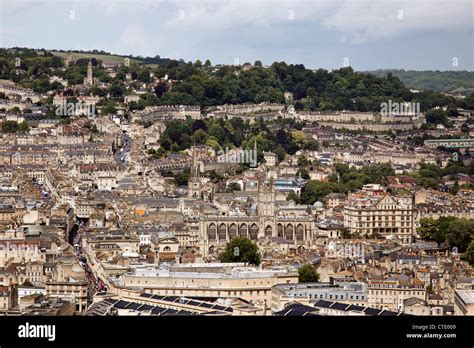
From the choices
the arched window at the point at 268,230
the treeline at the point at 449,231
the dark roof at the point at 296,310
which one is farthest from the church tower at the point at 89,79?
the dark roof at the point at 296,310

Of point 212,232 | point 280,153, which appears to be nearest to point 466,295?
point 212,232

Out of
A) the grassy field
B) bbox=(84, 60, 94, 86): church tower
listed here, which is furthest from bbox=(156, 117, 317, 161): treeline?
the grassy field

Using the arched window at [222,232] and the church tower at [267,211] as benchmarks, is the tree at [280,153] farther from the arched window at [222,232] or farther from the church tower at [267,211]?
the arched window at [222,232]

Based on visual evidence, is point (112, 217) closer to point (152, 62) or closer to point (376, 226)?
point (376, 226)

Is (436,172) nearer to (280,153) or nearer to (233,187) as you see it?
(280,153)

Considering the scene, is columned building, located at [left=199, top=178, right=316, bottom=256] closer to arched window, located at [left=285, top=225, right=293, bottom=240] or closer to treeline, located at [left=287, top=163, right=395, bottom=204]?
arched window, located at [left=285, top=225, right=293, bottom=240]

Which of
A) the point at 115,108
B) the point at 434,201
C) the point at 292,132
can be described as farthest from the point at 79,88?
the point at 434,201
